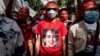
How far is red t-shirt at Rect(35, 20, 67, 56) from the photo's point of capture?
24.3ft

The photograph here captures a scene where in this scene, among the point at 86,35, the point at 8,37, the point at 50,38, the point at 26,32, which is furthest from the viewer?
Answer: the point at 26,32

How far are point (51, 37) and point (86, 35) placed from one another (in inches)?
28.0

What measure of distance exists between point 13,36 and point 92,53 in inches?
101

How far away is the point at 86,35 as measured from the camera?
7.01 meters

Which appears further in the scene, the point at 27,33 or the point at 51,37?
the point at 27,33

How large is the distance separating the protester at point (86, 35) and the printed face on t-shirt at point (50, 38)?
295 mm

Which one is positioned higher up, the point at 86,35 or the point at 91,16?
the point at 91,16

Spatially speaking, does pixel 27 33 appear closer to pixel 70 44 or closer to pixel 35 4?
pixel 70 44

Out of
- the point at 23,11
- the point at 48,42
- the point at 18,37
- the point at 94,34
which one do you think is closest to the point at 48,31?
the point at 48,42

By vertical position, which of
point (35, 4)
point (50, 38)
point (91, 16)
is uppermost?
point (35, 4)

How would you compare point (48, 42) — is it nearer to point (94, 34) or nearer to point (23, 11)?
point (94, 34)

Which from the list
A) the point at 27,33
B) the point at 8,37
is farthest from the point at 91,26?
the point at 8,37

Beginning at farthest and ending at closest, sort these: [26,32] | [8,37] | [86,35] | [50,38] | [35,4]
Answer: [35,4], [26,32], [50,38], [86,35], [8,37]

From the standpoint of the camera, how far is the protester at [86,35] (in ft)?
23.0
